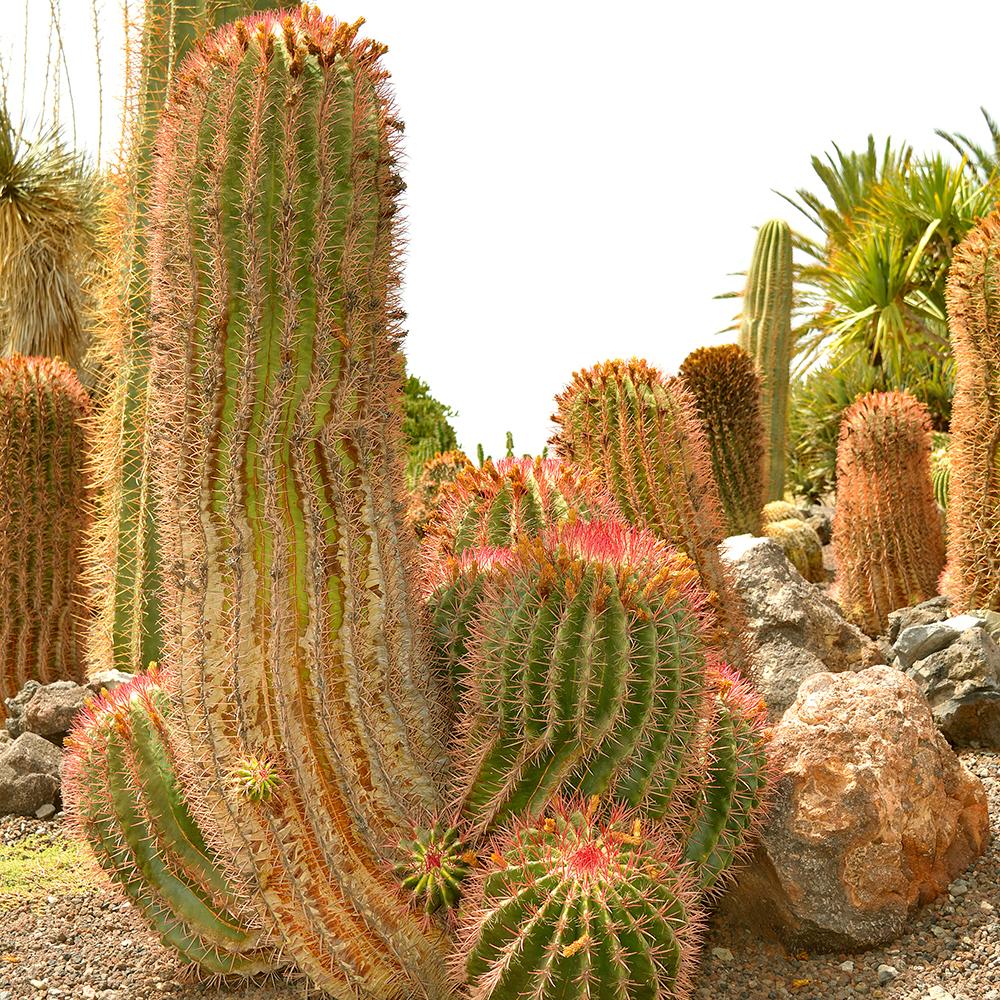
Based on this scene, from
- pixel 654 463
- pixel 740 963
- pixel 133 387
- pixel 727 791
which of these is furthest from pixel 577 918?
pixel 133 387

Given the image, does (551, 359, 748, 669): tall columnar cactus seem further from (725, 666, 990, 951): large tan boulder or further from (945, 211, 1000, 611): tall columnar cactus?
(945, 211, 1000, 611): tall columnar cactus

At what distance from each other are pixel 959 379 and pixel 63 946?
581 centimetres

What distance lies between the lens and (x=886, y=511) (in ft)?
28.0

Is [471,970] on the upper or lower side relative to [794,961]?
upper

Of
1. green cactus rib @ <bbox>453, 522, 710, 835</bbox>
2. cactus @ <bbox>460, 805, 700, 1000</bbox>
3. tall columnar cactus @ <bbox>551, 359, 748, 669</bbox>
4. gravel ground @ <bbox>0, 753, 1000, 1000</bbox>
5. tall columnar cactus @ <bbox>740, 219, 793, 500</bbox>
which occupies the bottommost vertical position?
gravel ground @ <bbox>0, 753, 1000, 1000</bbox>

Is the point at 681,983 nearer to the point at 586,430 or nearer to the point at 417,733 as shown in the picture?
the point at 417,733

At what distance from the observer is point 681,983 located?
2.85 m

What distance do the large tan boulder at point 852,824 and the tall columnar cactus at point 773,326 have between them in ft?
33.8

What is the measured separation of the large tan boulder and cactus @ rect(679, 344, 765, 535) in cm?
563

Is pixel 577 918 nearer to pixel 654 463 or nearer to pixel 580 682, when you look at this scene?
pixel 580 682

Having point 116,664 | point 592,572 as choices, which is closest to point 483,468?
point 592,572

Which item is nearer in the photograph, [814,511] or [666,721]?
[666,721]

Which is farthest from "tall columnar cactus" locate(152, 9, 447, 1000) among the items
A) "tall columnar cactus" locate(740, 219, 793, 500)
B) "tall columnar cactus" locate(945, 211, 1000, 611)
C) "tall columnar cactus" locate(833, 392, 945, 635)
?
"tall columnar cactus" locate(740, 219, 793, 500)

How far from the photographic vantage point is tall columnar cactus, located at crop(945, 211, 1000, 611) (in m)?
6.54
